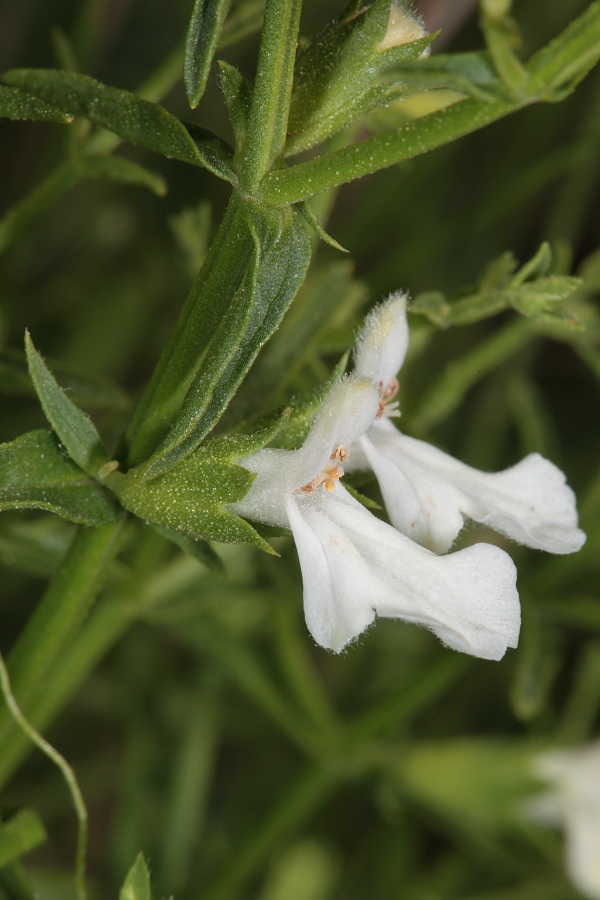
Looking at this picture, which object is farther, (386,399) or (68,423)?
(386,399)

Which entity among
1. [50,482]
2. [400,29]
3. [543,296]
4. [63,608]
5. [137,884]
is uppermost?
[400,29]

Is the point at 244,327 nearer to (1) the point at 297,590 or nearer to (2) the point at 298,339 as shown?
(2) the point at 298,339

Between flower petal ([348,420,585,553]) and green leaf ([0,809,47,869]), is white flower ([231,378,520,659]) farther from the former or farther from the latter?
green leaf ([0,809,47,869])

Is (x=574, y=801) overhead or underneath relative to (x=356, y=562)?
underneath

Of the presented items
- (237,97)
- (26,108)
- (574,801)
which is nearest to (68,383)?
(26,108)

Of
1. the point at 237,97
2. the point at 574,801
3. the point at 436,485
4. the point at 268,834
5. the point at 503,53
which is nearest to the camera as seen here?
the point at 503,53

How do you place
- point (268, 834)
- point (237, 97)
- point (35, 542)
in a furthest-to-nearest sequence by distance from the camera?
point (268, 834) → point (35, 542) → point (237, 97)
